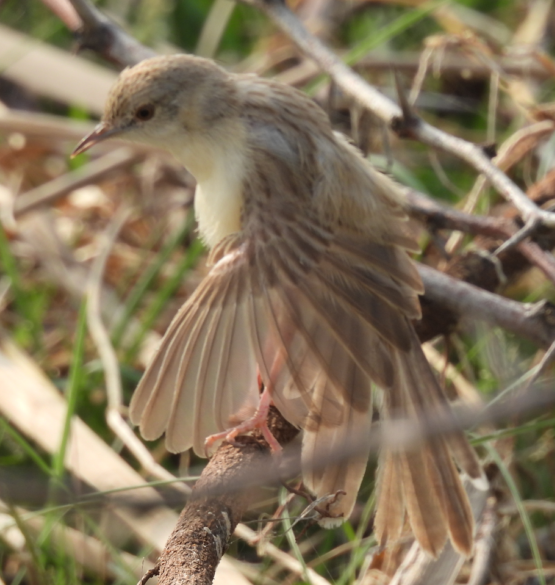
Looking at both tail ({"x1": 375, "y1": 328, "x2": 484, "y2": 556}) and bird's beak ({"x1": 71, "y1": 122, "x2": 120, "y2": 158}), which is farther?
bird's beak ({"x1": 71, "y1": 122, "x2": 120, "y2": 158})

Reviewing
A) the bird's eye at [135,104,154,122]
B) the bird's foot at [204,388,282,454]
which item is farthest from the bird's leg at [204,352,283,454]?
the bird's eye at [135,104,154,122]

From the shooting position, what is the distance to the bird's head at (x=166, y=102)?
250 cm

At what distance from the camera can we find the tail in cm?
213

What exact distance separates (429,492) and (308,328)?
534mm

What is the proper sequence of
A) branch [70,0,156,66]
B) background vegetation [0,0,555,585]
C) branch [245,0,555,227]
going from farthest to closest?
branch [70,0,156,66], background vegetation [0,0,555,585], branch [245,0,555,227]

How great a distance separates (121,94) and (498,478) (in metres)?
1.60

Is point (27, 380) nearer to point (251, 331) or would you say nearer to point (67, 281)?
point (67, 281)

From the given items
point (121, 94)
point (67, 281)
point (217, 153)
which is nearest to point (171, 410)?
point (217, 153)

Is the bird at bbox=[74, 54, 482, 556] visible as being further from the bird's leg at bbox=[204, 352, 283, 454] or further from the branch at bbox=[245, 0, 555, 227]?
the branch at bbox=[245, 0, 555, 227]

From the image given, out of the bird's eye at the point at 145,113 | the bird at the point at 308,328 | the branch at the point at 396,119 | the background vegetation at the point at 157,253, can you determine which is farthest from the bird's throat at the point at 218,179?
the background vegetation at the point at 157,253

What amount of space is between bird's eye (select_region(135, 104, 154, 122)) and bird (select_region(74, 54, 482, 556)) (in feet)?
0.05

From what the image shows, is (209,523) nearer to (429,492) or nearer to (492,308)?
(429,492)

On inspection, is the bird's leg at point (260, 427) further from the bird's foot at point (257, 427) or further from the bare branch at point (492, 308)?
the bare branch at point (492, 308)

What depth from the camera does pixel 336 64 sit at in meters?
2.79
